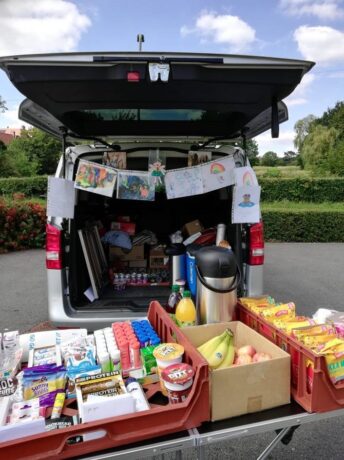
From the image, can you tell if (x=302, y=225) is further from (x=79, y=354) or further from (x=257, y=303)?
(x=79, y=354)

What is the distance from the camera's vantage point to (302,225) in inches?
416

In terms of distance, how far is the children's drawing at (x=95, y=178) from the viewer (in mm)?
2939

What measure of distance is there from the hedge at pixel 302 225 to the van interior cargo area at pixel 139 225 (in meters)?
6.52

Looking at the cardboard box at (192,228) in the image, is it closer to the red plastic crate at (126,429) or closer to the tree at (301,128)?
the red plastic crate at (126,429)

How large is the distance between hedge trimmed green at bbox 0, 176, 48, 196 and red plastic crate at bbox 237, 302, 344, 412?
16318mm

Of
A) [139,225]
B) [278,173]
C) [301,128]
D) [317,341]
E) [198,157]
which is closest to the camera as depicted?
[317,341]

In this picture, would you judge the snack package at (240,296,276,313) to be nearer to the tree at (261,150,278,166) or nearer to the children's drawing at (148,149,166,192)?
the children's drawing at (148,149,166,192)

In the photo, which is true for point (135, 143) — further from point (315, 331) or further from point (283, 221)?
point (283, 221)

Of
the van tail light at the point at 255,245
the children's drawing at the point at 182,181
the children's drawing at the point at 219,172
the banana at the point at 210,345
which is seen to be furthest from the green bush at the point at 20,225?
the banana at the point at 210,345

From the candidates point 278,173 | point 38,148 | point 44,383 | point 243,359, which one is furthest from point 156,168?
point 38,148

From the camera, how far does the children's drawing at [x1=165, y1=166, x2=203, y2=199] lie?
3041 millimetres

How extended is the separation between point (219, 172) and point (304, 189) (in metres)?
12.6

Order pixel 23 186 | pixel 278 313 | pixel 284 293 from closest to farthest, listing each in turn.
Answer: pixel 278 313, pixel 284 293, pixel 23 186

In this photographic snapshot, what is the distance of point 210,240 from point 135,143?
1.16 m
